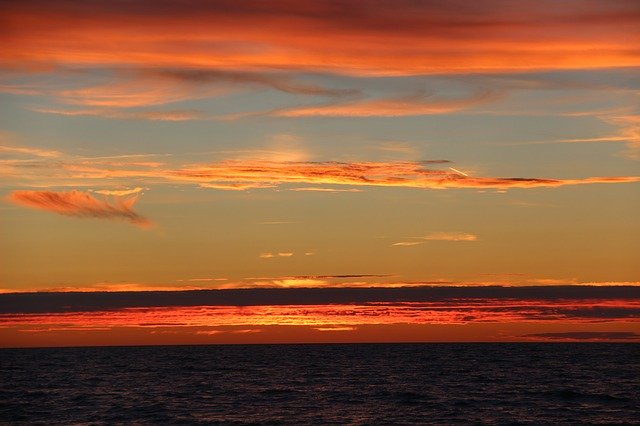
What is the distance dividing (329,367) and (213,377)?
24.5m

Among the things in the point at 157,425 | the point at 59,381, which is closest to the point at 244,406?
the point at 157,425

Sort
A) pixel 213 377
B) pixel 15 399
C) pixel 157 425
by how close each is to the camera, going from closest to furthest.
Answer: pixel 157 425 → pixel 15 399 → pixel 213 377

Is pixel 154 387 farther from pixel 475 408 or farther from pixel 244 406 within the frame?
pixel 475 408

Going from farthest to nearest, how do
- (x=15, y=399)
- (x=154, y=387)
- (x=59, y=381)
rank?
(x=59, y=381)
(x=154, y=387)
(x=15, y=399)

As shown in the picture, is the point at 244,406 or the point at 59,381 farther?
the point at 59,381

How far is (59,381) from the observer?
92.7 meters

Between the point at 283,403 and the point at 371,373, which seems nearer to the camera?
the point at 283,403

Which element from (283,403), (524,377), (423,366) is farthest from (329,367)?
(283,403)

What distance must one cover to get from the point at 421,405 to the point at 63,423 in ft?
84.8

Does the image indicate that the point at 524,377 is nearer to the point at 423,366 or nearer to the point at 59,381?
the point at 423,366

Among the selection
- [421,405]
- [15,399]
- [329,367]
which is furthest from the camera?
[329,367]

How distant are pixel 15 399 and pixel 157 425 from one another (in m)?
22.5

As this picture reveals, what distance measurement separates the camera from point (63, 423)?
179 feet

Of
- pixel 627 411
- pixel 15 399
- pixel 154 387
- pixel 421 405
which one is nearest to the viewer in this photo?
pixel 627 411
